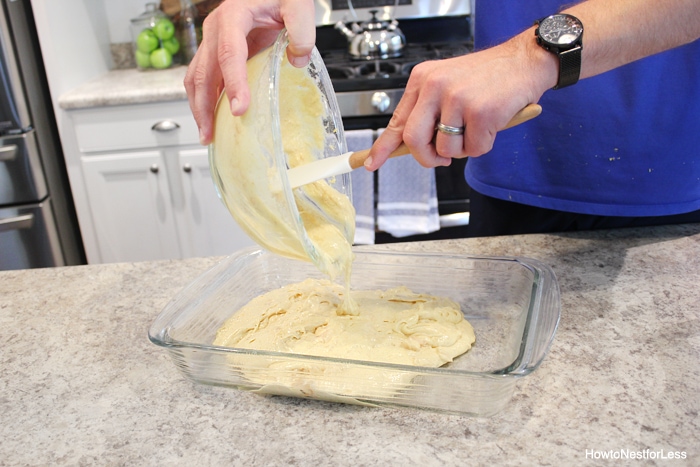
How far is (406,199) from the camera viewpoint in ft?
7.20

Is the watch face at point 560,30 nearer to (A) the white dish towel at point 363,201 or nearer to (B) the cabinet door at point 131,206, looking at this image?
(A) the white dish towel at point 363,201

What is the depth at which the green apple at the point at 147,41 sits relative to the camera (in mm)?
2523

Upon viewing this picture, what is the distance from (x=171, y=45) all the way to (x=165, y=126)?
0.59m

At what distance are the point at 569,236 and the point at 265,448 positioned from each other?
74cm

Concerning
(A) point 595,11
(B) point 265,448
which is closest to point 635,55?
(A) point 595,11

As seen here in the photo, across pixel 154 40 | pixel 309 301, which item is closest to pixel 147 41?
pixel 154 40

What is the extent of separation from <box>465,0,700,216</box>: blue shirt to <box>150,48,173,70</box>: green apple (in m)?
1.68

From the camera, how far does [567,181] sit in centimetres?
120

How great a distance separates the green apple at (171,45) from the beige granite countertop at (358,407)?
5.88 ft

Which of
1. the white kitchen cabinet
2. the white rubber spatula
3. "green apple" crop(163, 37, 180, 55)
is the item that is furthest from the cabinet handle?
the white rubber spatula

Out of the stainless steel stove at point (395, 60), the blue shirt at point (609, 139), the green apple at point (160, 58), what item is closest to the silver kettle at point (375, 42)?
the stainless steel stove at point (395, 60)

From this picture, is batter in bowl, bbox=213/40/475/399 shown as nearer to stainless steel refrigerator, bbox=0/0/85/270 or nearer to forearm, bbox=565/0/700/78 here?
forearm, bbox=565/0/700/78

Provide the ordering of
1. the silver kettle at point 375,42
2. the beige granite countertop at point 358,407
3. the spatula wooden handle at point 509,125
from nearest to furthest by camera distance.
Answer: the beige granite countertop at point 358,407 < the spatula wooden handle at point 509,125 < the silver kettle at point 375,42

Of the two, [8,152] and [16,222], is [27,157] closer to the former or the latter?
[8,152]
